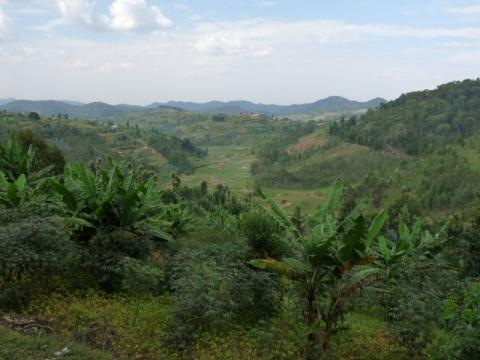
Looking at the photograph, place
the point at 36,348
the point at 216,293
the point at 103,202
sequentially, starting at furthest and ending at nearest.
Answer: the point at 103,202, the point at 216,293, the point at 36,348

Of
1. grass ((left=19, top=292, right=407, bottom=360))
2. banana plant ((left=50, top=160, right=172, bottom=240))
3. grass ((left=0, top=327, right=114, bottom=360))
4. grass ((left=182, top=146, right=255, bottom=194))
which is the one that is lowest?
grass ((left=182, top=146, right=255, bottom=194))

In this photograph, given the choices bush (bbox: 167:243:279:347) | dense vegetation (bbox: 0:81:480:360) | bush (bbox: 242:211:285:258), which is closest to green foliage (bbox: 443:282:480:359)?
dense vegetation (bbox: 0:81:480:360)

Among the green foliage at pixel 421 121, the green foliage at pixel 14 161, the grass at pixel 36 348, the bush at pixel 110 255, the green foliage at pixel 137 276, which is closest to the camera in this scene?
the grass at pixel 36 348

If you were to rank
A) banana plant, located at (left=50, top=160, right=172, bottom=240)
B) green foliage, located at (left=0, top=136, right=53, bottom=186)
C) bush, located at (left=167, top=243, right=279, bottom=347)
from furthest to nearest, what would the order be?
1. green foliage, located at (left=0, top=136, right=53, bottom=186)
2. banana plant, located at (left=50, top=160, right=172, bottom=240)
3. bush, located at (left=167, top=243, right=279, bottom=347)

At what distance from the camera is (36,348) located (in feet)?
15.0

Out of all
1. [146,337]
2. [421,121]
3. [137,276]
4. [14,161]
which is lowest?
[146,337]

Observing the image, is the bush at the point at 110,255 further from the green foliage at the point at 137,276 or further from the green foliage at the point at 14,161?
the green foliage at the point at 14,161

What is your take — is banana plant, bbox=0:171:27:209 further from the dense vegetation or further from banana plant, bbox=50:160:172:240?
banana plant, bbox=50:160:172:240

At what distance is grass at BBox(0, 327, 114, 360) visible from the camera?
4387mm

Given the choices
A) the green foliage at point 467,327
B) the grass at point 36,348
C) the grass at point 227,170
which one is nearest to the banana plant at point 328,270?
the green foliage at point 467,327

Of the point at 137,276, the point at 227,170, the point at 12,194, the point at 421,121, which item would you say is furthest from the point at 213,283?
the point at 227,170

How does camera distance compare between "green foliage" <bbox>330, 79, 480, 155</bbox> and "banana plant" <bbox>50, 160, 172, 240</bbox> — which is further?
"green foliage" <bbox>330, 79, 480, 155</bbox>

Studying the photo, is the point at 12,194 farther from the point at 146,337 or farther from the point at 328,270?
the point at 328,270

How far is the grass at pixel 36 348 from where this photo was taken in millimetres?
4387
